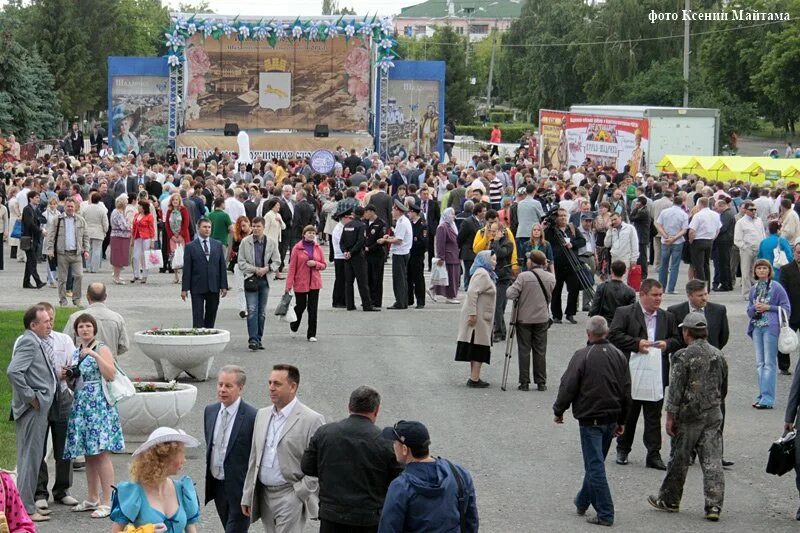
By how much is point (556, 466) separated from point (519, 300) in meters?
3.44

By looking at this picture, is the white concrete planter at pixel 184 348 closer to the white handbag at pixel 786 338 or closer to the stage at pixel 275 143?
the white handbag at pixel 786 338

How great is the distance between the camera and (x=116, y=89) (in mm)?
57938

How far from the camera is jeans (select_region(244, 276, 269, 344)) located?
1812 cm

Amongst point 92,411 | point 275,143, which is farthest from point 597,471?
point 275,143

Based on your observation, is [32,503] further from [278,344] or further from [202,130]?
[202,130]

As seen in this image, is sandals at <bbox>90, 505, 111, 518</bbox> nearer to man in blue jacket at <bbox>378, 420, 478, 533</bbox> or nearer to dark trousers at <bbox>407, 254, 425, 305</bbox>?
man in blue jacket at <bbox>378, 420, 478, 533</bbox>

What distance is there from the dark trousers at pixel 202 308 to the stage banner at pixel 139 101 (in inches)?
1588

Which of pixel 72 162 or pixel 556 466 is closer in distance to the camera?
pixel 556 466

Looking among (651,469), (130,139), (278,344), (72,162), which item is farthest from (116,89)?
(651,469)

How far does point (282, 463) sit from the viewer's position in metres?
8.55

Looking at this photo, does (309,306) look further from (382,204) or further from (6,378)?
(382,204)

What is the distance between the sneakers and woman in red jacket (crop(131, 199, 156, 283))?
15496mm

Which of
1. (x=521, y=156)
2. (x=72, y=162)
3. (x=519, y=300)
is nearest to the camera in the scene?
(x=519, y=300)

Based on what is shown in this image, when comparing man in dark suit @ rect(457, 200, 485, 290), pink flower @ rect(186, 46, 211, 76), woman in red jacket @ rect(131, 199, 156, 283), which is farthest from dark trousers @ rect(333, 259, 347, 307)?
pink flower @ rect(186, 46, 211, 76)
